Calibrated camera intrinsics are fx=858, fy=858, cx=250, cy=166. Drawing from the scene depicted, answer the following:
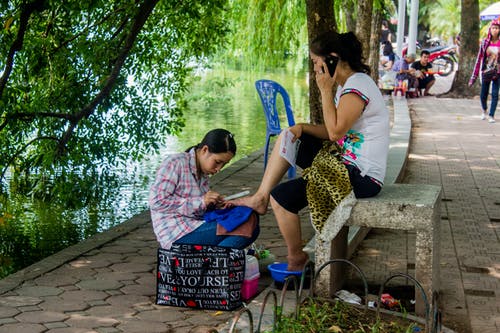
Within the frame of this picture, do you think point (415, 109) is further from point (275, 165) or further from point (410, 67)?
point (275, 165)

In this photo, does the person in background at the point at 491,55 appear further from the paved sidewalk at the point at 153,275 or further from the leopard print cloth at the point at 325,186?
the leopard print cloth at the point at 325,186

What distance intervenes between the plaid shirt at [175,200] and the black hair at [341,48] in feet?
3.47

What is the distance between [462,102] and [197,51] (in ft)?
38.3

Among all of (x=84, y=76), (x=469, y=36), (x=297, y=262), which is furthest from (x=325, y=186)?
(x=469, y=36)

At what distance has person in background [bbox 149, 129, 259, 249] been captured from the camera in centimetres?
516

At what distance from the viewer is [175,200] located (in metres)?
5.23

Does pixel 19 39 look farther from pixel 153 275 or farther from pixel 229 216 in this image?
pixel 229 216

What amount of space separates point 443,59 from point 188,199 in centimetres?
2610

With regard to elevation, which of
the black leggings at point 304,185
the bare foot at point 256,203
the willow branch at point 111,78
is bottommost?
the bare foot at point 256,203

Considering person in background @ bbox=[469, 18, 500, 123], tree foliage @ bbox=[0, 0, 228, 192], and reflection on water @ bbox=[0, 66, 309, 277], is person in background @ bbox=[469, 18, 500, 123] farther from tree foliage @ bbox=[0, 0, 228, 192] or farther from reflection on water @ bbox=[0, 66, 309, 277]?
tree foliage @ bbox=[0, 0, 228, 192]

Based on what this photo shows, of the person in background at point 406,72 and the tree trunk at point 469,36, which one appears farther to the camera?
the tree trunk at point 469,36

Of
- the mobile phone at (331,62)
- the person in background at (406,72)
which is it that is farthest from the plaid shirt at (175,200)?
the person in background at (406,72)

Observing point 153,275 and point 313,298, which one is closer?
point 313,298

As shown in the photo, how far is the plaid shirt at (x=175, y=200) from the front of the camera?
5.14 m
